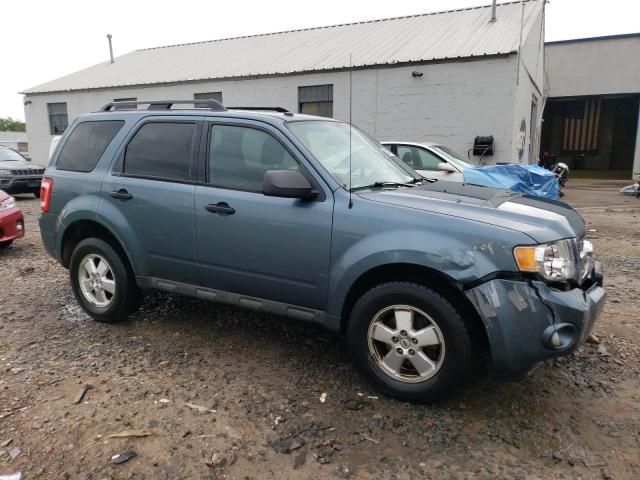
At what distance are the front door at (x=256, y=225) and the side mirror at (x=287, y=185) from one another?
0.30 ft

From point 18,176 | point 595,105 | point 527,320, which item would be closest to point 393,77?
point 18,176

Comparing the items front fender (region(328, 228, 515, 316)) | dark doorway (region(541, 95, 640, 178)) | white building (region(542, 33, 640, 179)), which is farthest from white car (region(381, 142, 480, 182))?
dark doorway (region(541, 95, 640, 178))

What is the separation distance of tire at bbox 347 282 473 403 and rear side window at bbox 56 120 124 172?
2.70m

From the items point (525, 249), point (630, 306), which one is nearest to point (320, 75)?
point (630, 306)

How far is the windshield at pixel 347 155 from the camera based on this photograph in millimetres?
3523

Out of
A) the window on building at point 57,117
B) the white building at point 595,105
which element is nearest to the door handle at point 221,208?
the white building at point 595,105

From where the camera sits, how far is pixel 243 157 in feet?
12.1

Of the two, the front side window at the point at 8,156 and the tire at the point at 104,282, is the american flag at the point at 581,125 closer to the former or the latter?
the front side window at the point at 8,156

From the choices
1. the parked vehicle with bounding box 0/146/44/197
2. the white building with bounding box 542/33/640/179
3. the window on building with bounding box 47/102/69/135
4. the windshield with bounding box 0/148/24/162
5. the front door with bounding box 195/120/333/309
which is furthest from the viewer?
the window on building with bounding box 47/102/69/135

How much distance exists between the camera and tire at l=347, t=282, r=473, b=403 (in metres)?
2.89

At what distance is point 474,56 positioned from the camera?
44.5ft

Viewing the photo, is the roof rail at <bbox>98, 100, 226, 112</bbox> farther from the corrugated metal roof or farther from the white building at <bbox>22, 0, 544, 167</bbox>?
the corrugated metal roof

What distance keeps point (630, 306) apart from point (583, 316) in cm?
257

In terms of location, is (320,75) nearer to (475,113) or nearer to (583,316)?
(475,113)
